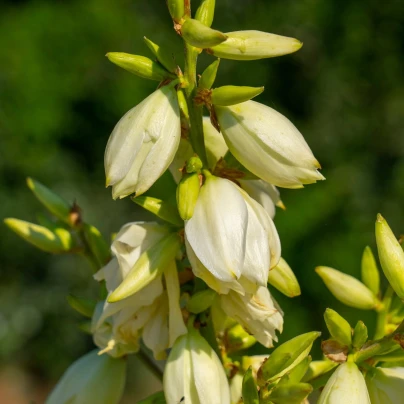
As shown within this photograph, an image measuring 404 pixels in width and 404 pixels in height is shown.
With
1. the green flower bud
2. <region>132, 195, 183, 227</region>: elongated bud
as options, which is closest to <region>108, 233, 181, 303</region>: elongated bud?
<region>132, 195, 183, 227</region>: elongated bud

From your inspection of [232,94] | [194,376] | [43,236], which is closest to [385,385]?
[194,376]

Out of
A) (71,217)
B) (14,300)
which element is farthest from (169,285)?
(14,300)

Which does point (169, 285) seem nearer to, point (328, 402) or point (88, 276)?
point (328, 402)

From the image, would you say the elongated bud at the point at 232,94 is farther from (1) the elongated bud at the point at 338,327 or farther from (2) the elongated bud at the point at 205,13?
(1) the elongated bud at the point at 338,327

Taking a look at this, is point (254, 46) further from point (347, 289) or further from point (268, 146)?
point (347, 289)

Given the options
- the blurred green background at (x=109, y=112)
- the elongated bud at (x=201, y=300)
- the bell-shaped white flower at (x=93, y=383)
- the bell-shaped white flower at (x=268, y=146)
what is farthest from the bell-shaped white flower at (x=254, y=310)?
the blurred green background at (x=109, y=112)

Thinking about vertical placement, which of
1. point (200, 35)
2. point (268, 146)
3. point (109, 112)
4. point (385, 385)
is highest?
point (200, 35)
